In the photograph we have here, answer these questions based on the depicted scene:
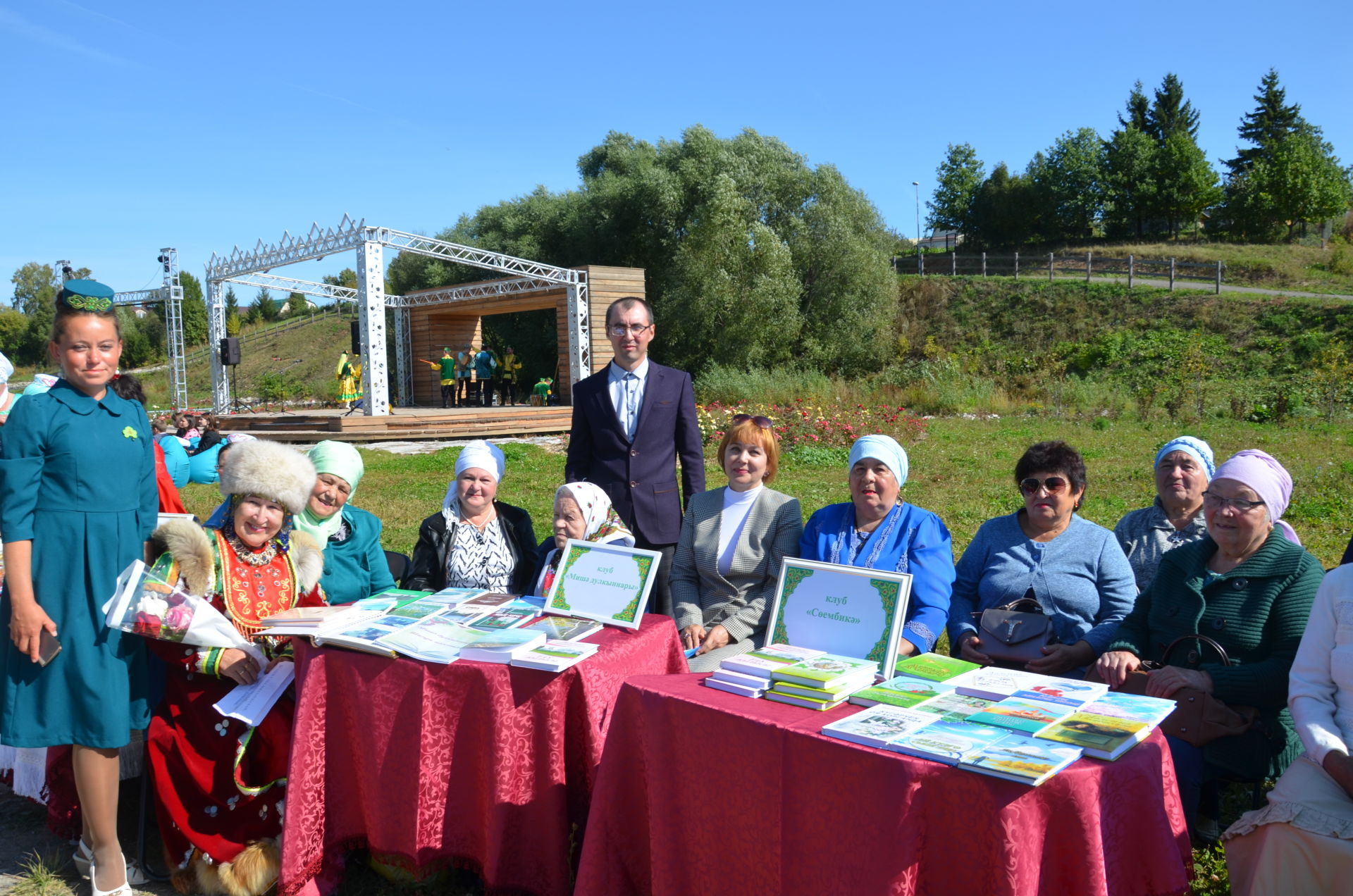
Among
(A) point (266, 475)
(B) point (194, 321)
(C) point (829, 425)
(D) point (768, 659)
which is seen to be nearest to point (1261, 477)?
(D) point (768, 659)

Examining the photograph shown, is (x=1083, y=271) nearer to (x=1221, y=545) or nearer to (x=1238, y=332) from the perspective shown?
(x=1238, y=332)

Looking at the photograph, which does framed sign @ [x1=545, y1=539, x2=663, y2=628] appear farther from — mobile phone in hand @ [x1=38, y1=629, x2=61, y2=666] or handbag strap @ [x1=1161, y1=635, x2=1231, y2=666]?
handbag strap @ [x1=1161, y1=635, x2=1231, y2=666]

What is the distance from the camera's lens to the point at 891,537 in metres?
3.33

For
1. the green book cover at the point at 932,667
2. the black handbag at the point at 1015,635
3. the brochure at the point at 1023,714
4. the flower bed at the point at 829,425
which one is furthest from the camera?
the flower bed at the point at 829,425

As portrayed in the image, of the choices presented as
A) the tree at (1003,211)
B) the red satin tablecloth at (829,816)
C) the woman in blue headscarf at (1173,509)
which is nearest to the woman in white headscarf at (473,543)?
the red satin tablecloth at (829,816)

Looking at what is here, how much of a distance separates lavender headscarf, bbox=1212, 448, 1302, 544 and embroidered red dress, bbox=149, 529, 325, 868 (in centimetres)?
311

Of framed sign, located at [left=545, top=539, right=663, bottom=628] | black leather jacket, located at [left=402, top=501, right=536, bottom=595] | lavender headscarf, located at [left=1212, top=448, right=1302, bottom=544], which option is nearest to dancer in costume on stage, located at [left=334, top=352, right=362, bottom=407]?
black leather jacket, located at [left=402, top=501, right=536, bottom=595]

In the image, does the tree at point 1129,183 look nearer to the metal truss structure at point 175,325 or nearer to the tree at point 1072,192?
the tree at point 1072,192

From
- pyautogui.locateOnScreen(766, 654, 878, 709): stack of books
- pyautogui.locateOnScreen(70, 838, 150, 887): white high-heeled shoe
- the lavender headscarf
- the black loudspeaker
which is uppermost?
the black loudspeaker

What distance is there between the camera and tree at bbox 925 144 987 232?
49.2 metres

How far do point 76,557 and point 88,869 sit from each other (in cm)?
113

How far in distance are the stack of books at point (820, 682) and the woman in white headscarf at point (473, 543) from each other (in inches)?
71.0

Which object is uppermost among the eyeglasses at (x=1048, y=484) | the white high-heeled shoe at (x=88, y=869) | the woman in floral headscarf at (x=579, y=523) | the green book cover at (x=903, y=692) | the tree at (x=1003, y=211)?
the tree at (x=1003, y=211)

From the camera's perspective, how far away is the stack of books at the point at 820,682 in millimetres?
2086
